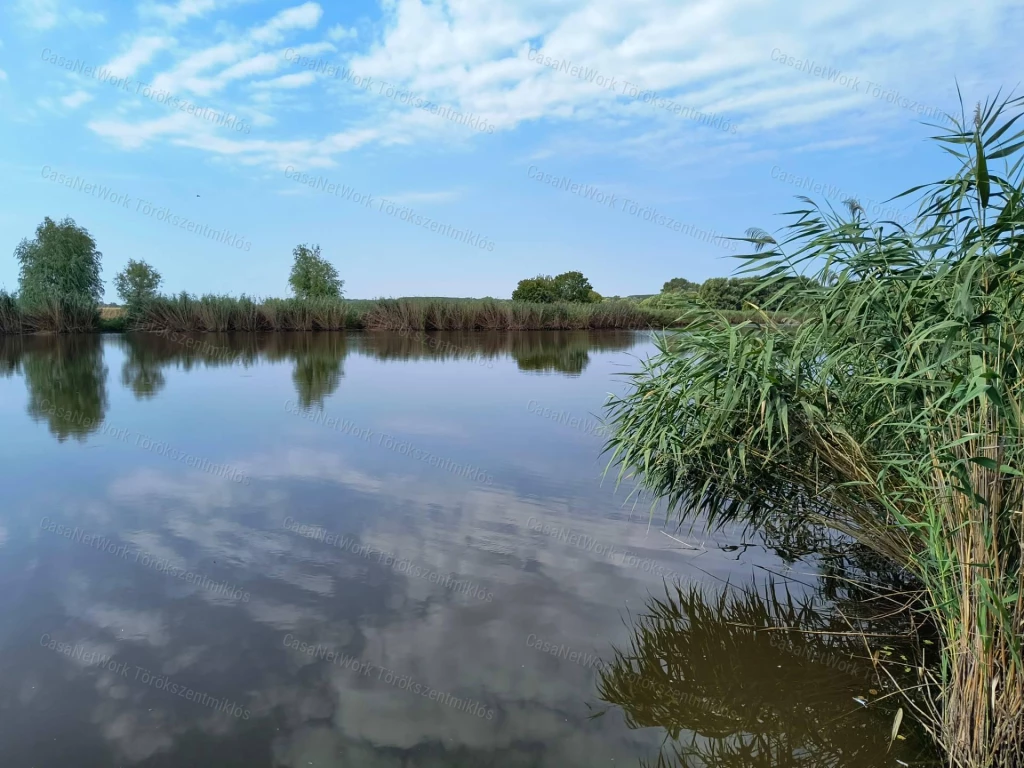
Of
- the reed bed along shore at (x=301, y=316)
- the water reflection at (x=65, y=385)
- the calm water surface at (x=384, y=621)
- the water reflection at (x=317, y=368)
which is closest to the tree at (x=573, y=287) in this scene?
the reed bed along shore at (x=301, y=316)

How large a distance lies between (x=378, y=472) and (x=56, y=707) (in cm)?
348

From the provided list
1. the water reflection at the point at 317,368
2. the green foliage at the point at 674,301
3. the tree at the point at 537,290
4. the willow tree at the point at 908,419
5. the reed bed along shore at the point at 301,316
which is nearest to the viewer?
the willow tree at the point at 908,419

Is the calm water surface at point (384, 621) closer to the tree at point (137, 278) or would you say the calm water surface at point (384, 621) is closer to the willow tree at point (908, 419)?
the willow tree at point (908, 419)

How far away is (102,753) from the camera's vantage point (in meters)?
2.32

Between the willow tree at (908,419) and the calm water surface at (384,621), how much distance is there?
50 centimetres

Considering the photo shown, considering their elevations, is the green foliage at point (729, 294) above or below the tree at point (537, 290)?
below

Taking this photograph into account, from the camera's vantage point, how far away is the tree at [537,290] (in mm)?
42562

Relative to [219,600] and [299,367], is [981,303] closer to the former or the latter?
[219,600]

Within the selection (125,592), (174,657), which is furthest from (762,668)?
(125,592)

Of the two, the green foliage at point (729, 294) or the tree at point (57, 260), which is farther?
the tree at point (57, 260)

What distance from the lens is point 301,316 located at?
27891 millimetres

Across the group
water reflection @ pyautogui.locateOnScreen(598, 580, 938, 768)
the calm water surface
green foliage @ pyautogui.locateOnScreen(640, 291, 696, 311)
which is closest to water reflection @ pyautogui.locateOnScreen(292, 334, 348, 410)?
the calm water surface

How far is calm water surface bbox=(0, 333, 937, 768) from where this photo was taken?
8.09 feet

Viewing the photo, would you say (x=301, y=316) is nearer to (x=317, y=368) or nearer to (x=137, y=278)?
(x=317, y=368)
